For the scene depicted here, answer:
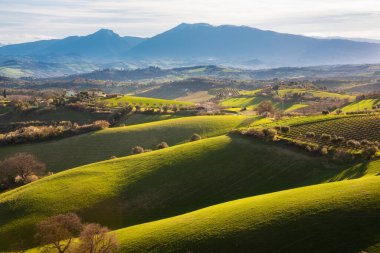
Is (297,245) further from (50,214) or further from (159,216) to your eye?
(50,214)

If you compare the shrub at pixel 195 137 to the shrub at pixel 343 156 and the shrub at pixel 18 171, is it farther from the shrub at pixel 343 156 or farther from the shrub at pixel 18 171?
the shrub at pixel 343 156

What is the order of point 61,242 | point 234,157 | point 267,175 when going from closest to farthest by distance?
1. point 61,242
2. point 267,175
3. point 234,157

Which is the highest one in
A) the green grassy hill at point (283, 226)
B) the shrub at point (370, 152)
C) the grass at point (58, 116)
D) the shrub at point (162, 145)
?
the shrub at point (370, 152)

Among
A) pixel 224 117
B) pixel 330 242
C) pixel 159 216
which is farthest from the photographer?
pixel 224 117

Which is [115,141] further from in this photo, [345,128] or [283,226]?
[283,226]

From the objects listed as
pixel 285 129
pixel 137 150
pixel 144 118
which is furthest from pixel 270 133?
pixel 144 118

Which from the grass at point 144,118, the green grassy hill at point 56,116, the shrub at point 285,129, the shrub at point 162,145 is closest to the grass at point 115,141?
the shrub at point 162,145

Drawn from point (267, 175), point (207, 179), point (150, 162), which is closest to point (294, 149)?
point (267, 175)

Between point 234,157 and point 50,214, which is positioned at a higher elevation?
point 234,157

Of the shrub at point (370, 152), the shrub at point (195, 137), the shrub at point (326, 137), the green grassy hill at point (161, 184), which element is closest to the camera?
the green grassy hill at point (161, 184)
